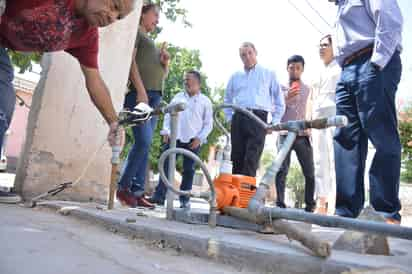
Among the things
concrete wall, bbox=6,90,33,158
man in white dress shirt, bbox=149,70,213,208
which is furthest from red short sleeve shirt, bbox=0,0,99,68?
concrete wall, bbox=6,90,33,158

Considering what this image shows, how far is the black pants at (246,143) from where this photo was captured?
3.77m

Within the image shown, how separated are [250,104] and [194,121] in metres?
0.78

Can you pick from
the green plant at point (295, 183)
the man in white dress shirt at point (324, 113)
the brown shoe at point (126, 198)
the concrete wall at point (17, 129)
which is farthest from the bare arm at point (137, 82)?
the green plant at point (295, 183)

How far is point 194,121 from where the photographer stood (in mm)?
4531

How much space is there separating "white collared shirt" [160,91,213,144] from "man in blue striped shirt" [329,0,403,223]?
6.83ft

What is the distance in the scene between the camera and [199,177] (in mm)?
34438

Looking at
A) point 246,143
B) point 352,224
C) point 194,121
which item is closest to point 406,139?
point 194,121

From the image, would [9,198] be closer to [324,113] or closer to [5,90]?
[5,90]

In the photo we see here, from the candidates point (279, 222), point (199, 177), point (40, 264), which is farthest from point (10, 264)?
point (199, 177)

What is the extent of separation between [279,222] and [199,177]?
32843 millimetres

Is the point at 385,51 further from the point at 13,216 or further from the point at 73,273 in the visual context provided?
the point at 13,216

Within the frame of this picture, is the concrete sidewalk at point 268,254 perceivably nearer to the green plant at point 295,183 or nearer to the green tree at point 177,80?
the green tree at point 177,80

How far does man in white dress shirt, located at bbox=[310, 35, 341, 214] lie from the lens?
4418 mm

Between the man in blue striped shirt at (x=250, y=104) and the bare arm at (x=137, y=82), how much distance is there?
937 millimetres
